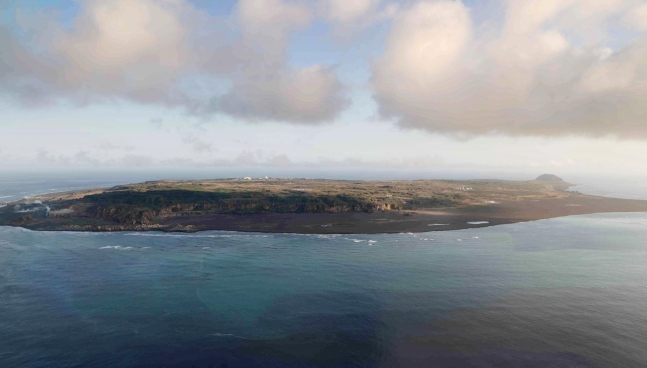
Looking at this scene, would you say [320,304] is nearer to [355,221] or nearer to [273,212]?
[355,221]

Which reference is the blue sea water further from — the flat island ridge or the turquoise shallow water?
the flat island ridge

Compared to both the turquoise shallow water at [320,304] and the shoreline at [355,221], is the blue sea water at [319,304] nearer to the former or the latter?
the turquoise shallow water at [320,304]

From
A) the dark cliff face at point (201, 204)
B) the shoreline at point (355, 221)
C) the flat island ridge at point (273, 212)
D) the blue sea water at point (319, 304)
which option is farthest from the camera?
the dark cliff face at point (201, 204)

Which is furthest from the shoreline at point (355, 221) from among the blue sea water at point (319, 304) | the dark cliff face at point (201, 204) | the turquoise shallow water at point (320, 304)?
the blue sea water at point (319, 304)

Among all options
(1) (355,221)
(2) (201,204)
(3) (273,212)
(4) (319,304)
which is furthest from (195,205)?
(4) (319,304)

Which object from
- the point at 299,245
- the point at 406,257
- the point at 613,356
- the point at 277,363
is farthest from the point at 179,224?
the point at 613,356

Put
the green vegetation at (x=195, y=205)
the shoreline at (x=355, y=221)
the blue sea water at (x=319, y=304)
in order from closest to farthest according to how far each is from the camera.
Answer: the blue sea water at (x=319, y=304) < the shoreline at (x=355, y=221) < the green vegetation at (x=195, y=205)
